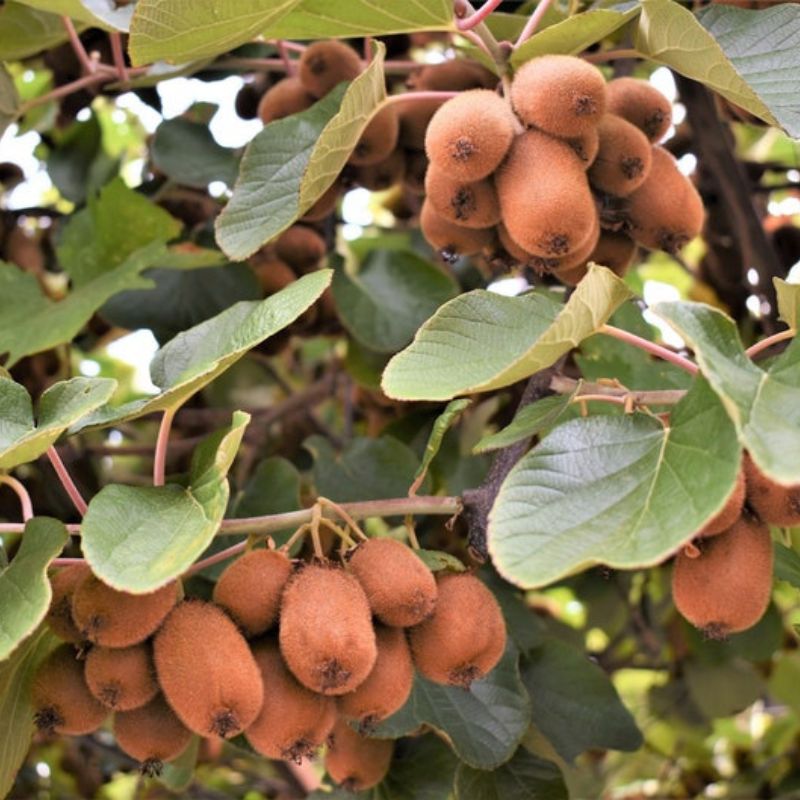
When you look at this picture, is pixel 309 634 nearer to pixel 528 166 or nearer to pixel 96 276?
pixel 528 166

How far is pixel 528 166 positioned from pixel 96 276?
0.77 metres

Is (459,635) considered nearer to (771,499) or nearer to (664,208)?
(771,499)

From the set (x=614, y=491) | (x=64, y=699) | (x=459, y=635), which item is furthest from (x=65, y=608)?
(x=614, y=491)

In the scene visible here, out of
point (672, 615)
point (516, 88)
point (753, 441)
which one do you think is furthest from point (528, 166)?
point (672, 615)

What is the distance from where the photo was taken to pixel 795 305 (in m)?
0.95

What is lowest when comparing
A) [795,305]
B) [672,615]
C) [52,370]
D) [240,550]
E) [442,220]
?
A: [672,615]

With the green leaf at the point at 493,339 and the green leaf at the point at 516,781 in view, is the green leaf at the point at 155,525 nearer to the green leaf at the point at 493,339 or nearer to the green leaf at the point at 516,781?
the green leaf at the point at 493,339

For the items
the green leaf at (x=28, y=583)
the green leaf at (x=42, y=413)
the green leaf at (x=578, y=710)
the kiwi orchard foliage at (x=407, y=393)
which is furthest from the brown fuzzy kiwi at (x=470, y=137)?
the green leaf at (x=578, y=710)

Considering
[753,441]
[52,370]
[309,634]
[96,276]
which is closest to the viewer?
[753,441]

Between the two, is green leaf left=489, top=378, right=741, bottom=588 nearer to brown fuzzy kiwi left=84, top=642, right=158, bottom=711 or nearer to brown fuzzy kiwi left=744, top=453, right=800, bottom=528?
brown fuzzy kiwi left=744, top=453, right=800, bottom=528

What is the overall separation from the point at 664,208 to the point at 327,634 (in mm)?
560

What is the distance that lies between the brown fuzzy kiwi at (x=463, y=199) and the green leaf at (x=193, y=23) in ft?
0.68

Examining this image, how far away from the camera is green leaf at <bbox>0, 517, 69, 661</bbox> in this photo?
85 cm

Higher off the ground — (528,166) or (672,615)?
(528,166)
